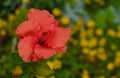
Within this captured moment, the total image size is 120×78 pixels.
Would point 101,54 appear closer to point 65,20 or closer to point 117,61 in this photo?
point 117,61

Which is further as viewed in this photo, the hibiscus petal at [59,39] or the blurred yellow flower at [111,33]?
the blurred yellow flower at [111,33]

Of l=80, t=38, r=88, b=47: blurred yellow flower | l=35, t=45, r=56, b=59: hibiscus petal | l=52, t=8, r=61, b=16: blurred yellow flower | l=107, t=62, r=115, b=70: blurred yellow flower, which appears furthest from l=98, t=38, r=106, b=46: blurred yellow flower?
l=35, t=45, r=56, b=59: hibiscus petal

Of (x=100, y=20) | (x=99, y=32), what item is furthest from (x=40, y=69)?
(x=100, y=20)


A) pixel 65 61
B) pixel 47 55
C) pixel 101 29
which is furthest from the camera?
pixel 101 29

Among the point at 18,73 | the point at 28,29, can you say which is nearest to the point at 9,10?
the point at 18,73

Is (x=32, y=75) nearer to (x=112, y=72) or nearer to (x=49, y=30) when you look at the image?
(x=49, y=30)

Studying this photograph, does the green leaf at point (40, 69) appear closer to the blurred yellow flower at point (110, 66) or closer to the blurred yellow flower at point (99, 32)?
the blurred yellow flower at point (110, 66)

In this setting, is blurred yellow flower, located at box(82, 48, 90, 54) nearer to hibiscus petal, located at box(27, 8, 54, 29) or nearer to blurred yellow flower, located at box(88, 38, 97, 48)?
blurred yellow flower, located at box(88, 38, 97, 48)

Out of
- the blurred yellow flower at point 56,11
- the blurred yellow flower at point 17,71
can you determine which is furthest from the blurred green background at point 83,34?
the blurred yellow flower at point 17,71
